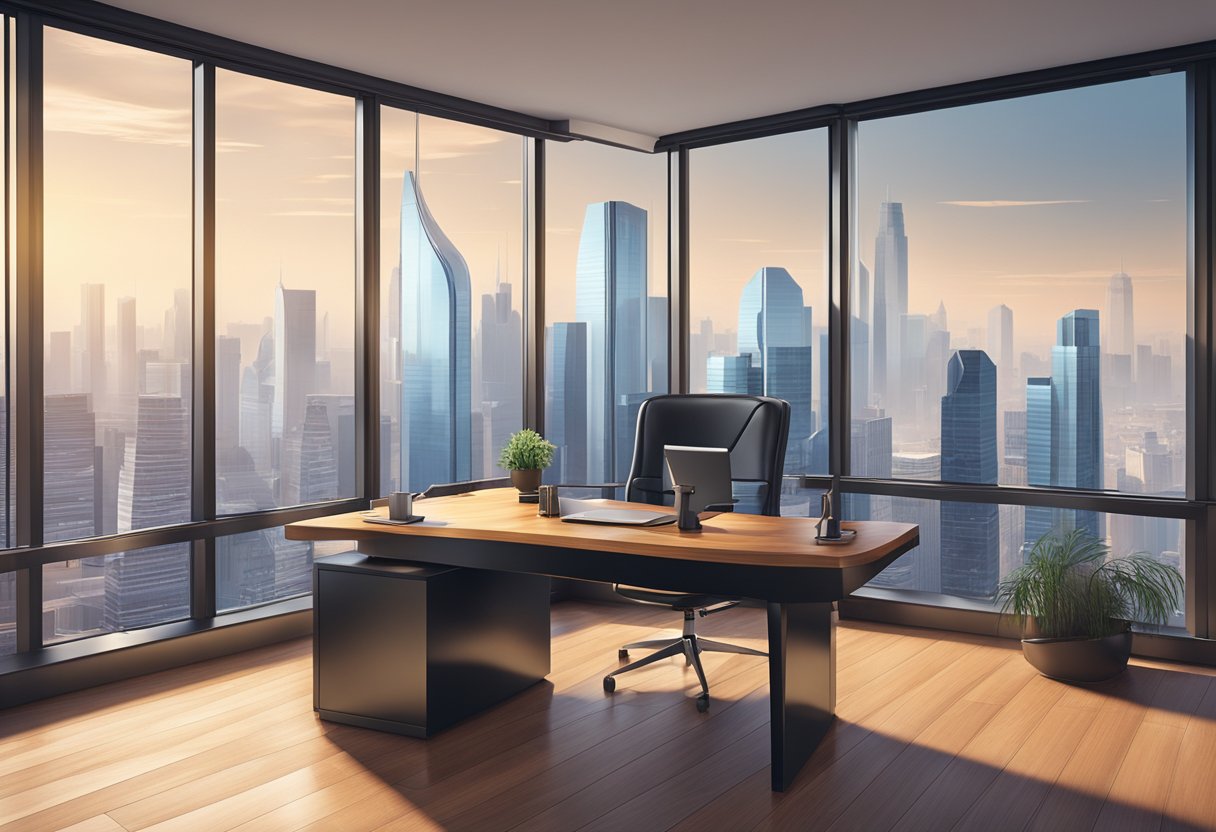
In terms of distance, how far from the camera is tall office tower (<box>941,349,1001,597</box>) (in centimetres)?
490

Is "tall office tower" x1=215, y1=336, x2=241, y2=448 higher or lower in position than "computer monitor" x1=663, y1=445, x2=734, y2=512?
higher

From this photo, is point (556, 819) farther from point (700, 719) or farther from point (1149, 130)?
point (1149, 130)

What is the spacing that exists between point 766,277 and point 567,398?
1.40 metres

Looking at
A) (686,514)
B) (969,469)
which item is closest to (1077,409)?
(969,469)

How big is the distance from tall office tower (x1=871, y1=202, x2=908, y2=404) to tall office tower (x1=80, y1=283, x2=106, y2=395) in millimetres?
3839

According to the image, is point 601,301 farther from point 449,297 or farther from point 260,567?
point 260,567

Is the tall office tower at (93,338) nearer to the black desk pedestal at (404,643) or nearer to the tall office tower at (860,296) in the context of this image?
the black desk pedestal at (404,643)

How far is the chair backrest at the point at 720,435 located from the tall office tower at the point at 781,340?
1.34 metres

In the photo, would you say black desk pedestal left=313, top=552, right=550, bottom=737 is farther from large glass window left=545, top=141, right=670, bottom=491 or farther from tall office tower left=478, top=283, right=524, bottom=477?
large glass window left=545, top=141, right=670, bottom=491

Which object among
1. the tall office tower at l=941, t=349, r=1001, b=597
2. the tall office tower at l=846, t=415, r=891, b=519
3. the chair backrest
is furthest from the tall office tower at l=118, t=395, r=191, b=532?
the tall office tower at l=941, t=349, r=1001, b=597

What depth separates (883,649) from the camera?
4551 mm

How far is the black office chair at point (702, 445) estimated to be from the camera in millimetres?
3898

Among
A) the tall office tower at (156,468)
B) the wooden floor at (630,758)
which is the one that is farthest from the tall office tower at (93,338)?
the wooden floor at (630,758)

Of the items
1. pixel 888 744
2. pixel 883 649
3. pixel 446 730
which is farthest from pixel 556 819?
pixel 883 649
